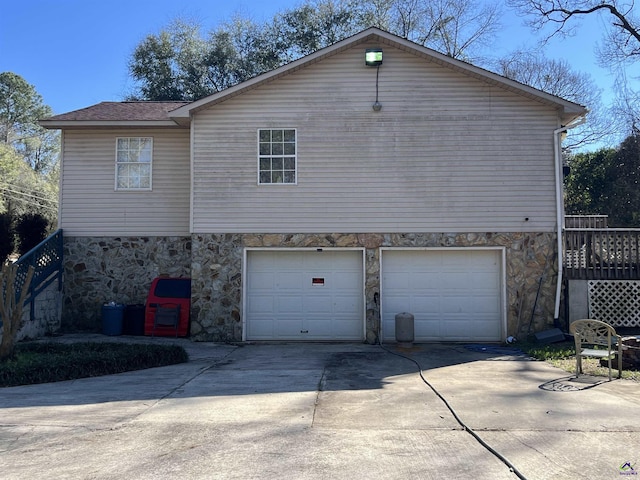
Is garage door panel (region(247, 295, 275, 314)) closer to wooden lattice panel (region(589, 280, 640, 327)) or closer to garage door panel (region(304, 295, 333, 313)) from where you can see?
garage door panel (region(304, 295, 333, 313))

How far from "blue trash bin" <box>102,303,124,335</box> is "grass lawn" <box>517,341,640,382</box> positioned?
31.2 feet

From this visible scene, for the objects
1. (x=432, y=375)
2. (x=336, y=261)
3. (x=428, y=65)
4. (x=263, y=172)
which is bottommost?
(x=432, y=375)

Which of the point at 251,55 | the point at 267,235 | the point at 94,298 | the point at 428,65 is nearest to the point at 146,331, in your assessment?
the point at 94,298

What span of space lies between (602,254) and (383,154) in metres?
5.63

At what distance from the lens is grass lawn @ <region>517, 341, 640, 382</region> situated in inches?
332

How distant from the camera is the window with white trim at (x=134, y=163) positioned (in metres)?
13.5

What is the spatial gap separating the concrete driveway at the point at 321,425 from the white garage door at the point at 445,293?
10.2ft

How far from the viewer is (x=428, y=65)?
12.3m

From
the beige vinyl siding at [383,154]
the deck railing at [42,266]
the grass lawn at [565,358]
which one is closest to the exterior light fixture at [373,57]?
the beige vinyl siding at [383,154]

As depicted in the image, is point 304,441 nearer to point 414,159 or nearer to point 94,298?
point 414,159

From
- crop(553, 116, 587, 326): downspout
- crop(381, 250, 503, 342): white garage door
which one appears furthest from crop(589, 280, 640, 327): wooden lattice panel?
crop(381, 250, 503, 342): white garage door

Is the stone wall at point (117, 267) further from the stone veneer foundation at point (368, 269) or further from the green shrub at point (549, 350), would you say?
the green shrub at point (549, 350)

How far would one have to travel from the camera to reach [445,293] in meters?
12.1

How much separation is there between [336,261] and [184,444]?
25.2 feet
